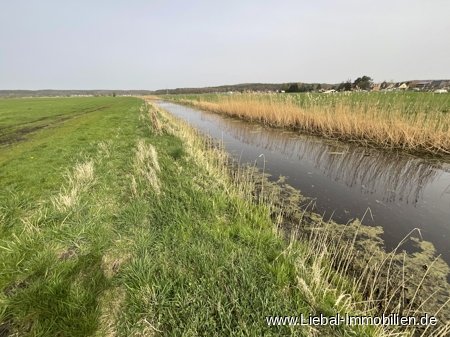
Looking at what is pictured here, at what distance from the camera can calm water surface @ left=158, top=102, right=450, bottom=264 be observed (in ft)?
17.3

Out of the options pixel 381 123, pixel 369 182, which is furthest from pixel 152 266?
pixel 381 123

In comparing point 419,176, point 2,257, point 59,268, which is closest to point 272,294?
point 59,268

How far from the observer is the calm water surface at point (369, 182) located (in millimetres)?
5258

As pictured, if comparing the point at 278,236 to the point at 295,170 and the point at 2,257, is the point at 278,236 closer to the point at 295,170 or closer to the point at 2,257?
the point at 2,257

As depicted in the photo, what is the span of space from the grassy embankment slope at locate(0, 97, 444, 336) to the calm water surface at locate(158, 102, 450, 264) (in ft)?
7.16

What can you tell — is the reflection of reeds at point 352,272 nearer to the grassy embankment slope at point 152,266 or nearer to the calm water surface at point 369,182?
the grassy embankment slope at point 152,266

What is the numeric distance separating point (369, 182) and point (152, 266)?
6.95m

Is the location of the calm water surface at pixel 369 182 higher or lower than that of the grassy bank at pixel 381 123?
lower

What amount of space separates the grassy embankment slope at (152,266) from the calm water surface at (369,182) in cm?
218

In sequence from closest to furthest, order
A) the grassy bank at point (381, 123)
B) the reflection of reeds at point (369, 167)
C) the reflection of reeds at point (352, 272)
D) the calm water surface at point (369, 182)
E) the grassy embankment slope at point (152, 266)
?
the grassy embankment slope at point (152, 266) → the reflection of reeds at point (352, 272) → the calm water surface at point (369, 182) → the reflection of reeds at point (369, 167) → the grassy bank at point (381, 123)

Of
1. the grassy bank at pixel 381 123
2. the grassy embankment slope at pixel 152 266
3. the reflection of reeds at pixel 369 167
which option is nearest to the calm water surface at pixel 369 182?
the reflection of reeds at pixel 369 167

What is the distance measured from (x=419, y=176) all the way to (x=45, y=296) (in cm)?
975

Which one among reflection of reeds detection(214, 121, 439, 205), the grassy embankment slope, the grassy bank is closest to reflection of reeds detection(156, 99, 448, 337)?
the grassy embankment slope

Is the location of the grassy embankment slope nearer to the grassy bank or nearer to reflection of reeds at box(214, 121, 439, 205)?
reflection of reeds at box(214, 121, 439, 205)
